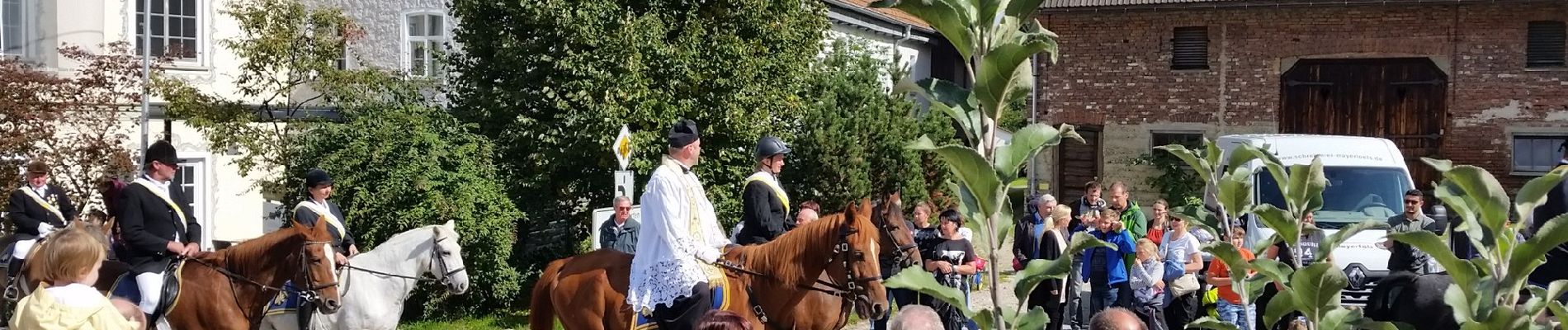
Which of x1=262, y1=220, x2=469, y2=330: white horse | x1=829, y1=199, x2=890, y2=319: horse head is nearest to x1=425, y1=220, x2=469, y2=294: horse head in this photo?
x1=262, y1=220, x2=469, y2=330: white horse

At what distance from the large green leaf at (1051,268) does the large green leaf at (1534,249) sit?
0.84 metres

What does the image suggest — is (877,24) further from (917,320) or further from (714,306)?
(917,320)

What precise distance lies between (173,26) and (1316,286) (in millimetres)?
20330

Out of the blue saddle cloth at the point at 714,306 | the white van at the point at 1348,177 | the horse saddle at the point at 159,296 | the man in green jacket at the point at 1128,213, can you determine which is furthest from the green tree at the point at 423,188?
the white van at the point at 1348,177

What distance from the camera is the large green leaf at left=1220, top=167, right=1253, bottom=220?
373cm

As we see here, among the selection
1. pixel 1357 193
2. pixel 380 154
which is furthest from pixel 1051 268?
pixel 1357 193

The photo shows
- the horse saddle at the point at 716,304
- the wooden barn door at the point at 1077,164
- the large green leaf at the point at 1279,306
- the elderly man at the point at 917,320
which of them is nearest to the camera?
the large green leaf at the point at 1279,306

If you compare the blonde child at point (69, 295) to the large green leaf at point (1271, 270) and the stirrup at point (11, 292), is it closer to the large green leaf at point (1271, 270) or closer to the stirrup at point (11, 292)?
the large green leaf at point (1271, 270)

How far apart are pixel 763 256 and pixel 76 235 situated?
3.63 m

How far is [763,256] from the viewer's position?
8.12 metres

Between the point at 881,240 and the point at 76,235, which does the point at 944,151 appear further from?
the point at 881,240

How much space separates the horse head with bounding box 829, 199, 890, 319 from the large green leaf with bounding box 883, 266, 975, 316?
4774 millimetres

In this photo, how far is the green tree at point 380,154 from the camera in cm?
1412

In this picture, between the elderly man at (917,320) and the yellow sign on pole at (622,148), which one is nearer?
the elderly man at (917,320)
